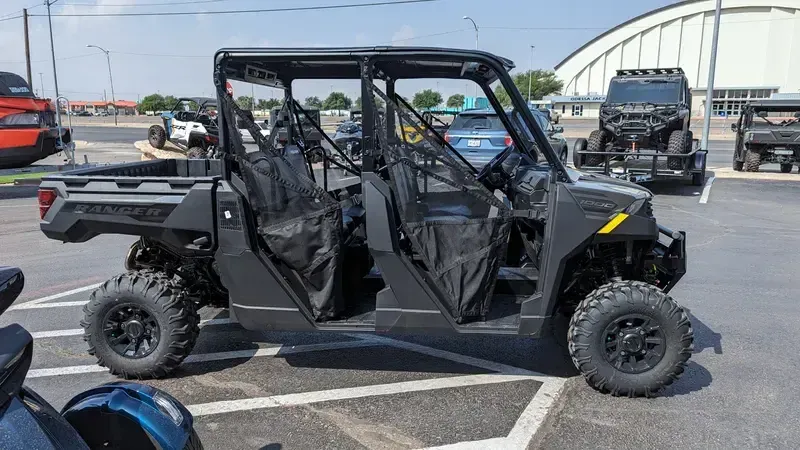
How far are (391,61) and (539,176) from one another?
1.23 meters

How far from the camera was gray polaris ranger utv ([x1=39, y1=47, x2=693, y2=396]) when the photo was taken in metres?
3.72

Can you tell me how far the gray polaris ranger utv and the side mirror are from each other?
202cm

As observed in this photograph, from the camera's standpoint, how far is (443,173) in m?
3.74

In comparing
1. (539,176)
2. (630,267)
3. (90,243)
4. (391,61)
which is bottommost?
(90,243)

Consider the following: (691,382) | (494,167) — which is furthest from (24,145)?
(691,382)

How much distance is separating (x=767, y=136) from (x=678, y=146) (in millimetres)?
4724

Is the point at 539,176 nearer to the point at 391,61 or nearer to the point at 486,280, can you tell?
the point at 486,280

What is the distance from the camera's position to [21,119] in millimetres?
13016

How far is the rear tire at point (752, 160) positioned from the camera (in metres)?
16.5

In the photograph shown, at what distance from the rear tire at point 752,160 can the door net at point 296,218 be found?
1617 cm

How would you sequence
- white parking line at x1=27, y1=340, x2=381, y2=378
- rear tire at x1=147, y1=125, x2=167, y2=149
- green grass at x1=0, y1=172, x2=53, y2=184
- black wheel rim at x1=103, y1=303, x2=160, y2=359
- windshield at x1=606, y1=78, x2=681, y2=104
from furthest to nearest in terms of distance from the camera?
rear tire at x1=147, y1=125, x2=167, y2=149
windshield at x1=606, y1=78, x2=681, y2=104
green grass at x1=0, y1=172, x2=53, y2=184
white parking line at x1=27, y1=340, x2=381, y2=378
black wheel rim at x1=103, y1=303, x2=160, y2=359

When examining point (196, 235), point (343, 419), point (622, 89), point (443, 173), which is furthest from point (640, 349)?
point (622, 89)

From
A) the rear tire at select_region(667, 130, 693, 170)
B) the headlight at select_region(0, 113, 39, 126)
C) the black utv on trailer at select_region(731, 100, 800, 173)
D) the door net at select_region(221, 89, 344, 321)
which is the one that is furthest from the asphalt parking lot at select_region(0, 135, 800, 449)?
the black utv on trailer at select_region(731, 100, 800, 173)

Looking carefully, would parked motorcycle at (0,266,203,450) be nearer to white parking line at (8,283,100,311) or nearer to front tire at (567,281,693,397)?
front tire at (567,281,693,397)
